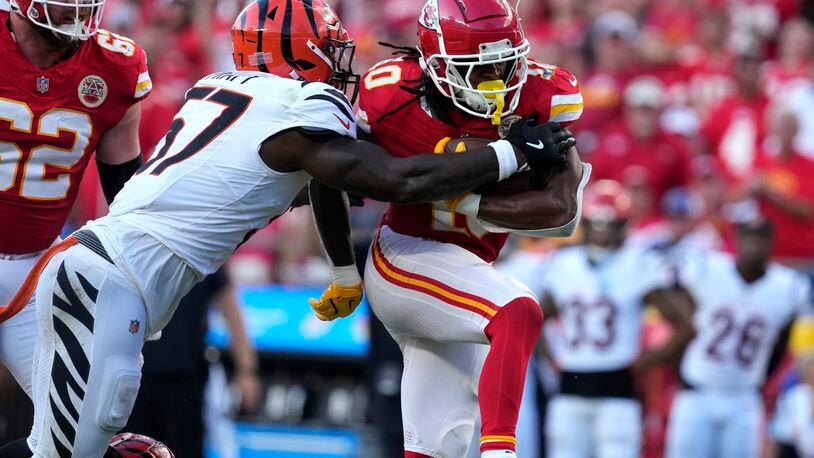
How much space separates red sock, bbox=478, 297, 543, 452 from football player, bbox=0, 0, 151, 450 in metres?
1.47

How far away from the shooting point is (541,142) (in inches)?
157

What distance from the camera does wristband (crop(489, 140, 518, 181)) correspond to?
3.93 meters

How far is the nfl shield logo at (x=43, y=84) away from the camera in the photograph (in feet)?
14.2

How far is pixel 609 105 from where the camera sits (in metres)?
9.38

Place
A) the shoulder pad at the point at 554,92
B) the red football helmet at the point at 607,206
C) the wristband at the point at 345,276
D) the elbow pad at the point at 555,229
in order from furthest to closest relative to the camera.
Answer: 1. the red football helmet at the point at 607,206
2. the wristband at the point at 345,276
3. the shoulder pad at the point at 554,92
4. the elbow pad at the point at 555,229

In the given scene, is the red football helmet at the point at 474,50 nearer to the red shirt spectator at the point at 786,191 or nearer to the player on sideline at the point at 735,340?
the player on sideline at the point at 735,340

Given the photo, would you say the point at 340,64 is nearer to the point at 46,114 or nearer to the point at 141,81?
the point at 141,81

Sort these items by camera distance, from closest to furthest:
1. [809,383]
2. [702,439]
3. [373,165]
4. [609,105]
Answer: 1. [373,165]
2. [809,383]
3. [702,439]
4. [609,105]

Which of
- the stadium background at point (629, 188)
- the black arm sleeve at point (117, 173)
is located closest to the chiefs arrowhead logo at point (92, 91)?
the black arm sleeve at point (117, 173)

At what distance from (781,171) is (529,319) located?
4802 millimetres

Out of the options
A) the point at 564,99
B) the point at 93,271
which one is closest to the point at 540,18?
the point at 564,99

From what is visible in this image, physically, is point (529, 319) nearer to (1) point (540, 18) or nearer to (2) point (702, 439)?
(2) point (702, 439)

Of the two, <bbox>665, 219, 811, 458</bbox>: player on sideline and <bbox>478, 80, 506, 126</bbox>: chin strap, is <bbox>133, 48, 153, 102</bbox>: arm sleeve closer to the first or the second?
<bbox>478, 80, 506, 126</bbox>: chin strap

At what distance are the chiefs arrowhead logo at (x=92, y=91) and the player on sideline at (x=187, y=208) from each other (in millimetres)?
447
